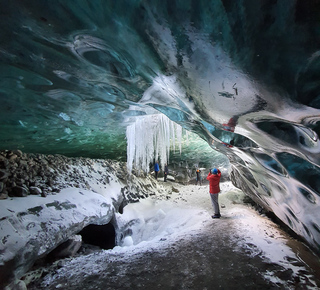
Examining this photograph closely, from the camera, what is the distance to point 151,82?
297cm

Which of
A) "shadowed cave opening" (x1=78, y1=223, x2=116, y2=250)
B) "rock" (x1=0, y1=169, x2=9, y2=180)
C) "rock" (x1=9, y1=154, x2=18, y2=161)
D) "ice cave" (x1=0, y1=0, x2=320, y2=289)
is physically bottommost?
"shadowed cave opening" (x1=78, y1=223, x2=116, y2=250)

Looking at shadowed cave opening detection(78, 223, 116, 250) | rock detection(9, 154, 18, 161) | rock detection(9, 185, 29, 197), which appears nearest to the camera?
rock detection(9, 185, 29, 197)

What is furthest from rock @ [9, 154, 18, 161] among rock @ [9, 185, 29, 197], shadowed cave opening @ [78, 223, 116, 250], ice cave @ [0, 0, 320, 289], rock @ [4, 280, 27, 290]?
rock @ [4, 280, 27, 290]

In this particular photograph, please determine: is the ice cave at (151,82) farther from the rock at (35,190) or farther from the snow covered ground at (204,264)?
the snow covered ground at (204,264)

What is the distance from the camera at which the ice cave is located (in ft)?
4.55

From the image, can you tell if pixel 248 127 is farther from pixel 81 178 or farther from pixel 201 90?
pixel 81 178

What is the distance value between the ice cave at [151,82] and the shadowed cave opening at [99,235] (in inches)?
77.1

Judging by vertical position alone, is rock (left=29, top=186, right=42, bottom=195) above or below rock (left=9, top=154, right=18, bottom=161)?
below

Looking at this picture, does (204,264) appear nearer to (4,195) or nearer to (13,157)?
(4,195)

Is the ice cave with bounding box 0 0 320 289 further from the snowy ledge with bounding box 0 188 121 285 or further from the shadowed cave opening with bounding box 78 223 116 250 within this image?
the shadowed cave opening with bounding box 78 223 116 250

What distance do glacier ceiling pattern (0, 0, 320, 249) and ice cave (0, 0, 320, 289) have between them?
0.4 inches

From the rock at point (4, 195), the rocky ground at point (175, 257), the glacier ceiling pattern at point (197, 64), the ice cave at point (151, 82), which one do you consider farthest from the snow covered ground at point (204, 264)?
the rock at point (4, 195)

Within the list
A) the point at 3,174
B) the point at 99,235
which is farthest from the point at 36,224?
the point at 99,235

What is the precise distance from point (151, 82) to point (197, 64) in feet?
3.87
